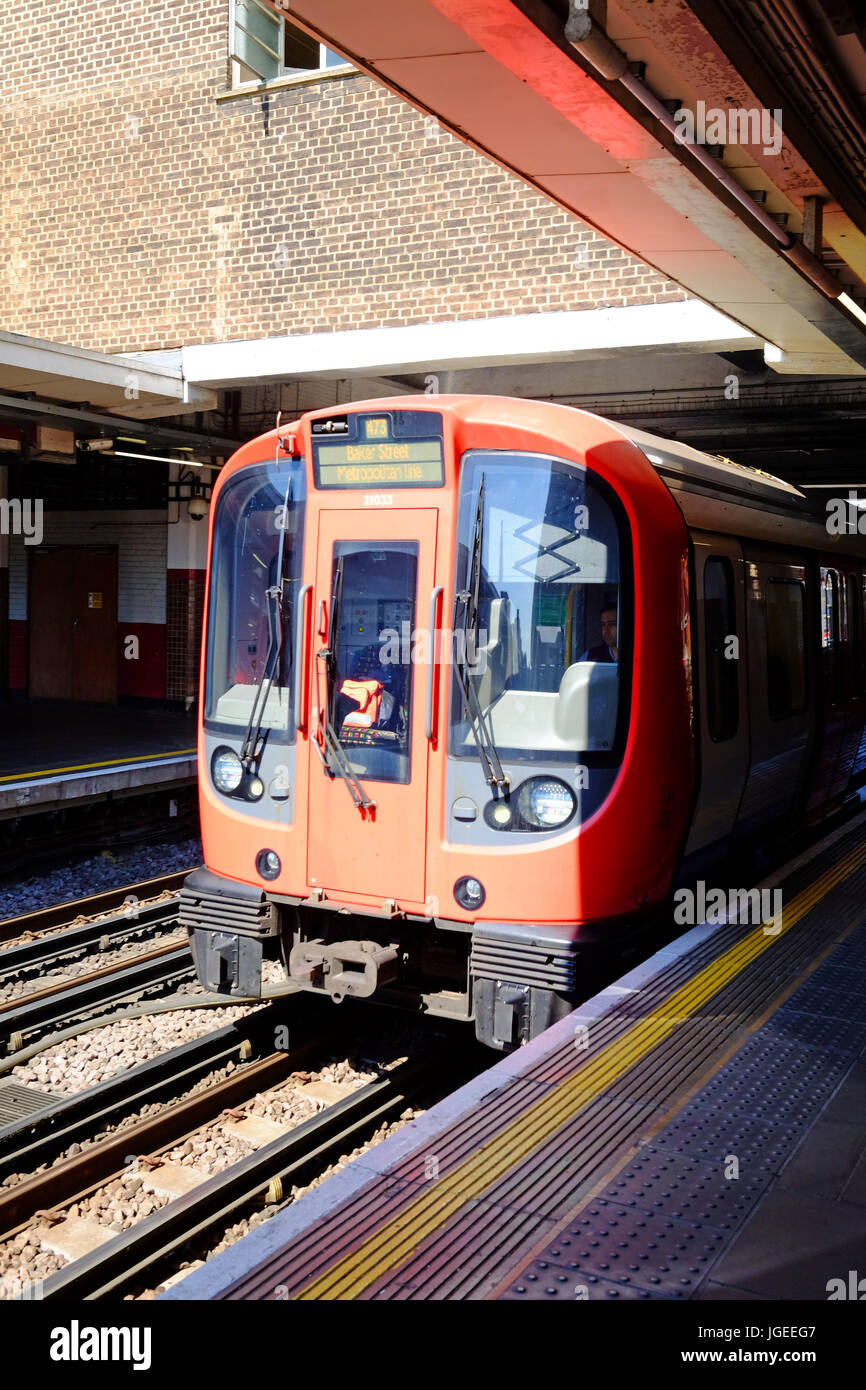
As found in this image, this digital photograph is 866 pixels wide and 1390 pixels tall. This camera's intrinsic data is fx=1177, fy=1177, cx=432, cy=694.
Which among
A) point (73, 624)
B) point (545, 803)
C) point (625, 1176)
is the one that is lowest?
point (625, 1176)

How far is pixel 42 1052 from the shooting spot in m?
6.28

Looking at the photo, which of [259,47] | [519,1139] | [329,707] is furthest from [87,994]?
[259,47]

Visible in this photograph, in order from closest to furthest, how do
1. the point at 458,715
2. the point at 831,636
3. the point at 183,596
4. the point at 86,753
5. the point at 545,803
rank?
the point at 545,803
the point at 458,715
the point at 831,636
the point at 86,753
the point at 183,596

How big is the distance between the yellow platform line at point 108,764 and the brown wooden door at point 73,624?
5.34 m

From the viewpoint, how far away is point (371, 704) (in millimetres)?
5488

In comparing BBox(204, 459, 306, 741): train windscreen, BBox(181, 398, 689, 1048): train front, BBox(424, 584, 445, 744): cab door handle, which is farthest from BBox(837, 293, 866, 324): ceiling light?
BBox(204, 459, 306, 741): train windscreen

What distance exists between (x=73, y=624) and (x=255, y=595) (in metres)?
14.0

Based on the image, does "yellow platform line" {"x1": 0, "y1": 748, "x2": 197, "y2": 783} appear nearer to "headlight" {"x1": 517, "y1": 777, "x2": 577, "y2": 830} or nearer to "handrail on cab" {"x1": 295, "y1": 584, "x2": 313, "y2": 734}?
"handrail on cab" {"x1": 295, "y1": 584, "x2": 313, "y2": 734}

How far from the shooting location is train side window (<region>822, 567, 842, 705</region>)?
8.53 meters

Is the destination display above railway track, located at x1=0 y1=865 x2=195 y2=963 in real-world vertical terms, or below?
above

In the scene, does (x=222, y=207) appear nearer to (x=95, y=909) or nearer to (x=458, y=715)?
(x=95, y=909)

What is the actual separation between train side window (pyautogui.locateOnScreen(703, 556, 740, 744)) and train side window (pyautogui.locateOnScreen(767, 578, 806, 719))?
0.75 m

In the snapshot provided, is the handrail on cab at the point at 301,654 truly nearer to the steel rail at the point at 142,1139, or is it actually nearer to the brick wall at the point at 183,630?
the steel rail at the point at 142,1139
